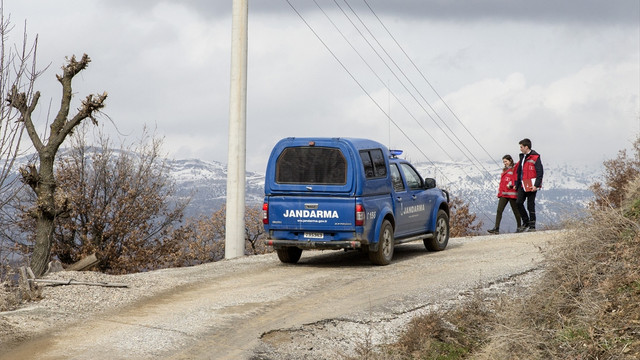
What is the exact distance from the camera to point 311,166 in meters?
14.0

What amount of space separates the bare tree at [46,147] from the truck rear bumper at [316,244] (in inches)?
141

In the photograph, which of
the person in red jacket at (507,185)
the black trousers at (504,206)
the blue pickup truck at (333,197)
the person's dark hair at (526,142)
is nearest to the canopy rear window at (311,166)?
the blue pickup truck at (333,197)

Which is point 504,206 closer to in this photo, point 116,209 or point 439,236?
point 439,236

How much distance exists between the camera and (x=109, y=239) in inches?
1041

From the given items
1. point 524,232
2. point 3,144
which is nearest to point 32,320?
point 3,144

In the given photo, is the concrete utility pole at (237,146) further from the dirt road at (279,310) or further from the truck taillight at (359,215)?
the truck taillight at (359,215)

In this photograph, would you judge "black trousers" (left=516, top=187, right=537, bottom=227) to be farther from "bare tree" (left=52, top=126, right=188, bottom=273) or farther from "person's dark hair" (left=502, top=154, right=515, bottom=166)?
"bare tree" (left=52, top=126, right=188, bottom=273)

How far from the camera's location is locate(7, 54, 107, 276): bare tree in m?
13.7

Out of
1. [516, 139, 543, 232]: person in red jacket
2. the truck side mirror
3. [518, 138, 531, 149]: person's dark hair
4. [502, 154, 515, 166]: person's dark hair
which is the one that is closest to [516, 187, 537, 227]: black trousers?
[516, 139, 543, 232]: person in red jacket

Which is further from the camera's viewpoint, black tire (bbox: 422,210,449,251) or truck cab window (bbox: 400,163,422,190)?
black tire (bbox: 422,210,449,251)

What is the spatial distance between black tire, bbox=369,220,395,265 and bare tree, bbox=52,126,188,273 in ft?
43.5

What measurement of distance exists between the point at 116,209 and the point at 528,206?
1333cm

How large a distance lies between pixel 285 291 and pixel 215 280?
1875 mm

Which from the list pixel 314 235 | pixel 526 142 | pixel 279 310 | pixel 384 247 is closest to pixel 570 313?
pixel 279 310
